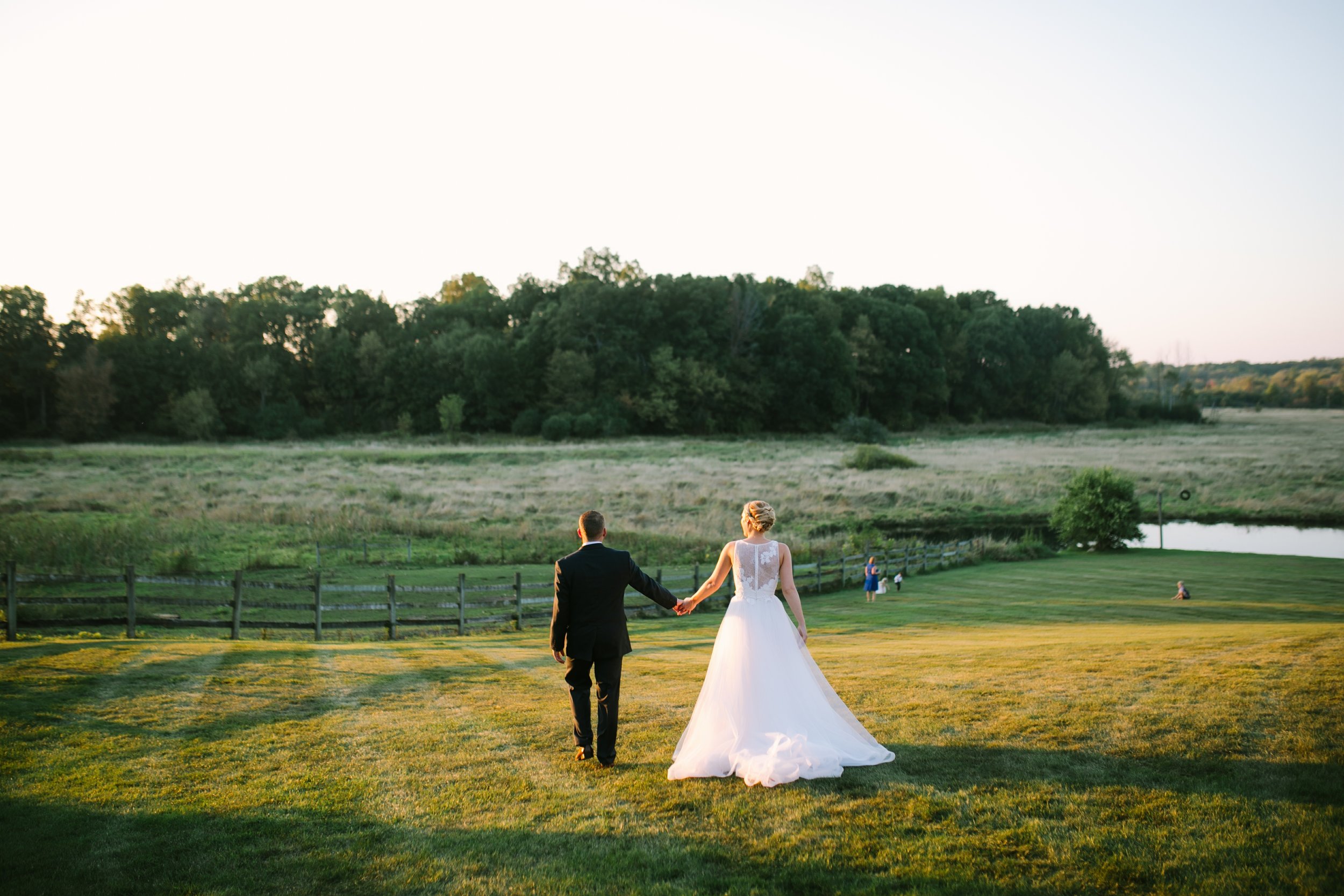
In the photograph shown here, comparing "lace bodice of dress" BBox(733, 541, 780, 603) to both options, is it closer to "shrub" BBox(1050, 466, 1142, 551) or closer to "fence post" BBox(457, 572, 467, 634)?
"fence post" BBox(457, 572, 467, 634)

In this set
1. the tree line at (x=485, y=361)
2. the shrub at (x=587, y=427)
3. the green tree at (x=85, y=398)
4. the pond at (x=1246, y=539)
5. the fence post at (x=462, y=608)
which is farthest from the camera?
the shrub at (x=587, y=427)

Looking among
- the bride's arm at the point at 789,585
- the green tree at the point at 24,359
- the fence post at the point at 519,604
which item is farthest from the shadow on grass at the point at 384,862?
the green tree at the point at 24,359

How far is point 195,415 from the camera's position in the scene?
75.4 metres

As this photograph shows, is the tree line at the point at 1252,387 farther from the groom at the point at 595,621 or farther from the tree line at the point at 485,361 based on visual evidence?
the groom at the point at 595,621

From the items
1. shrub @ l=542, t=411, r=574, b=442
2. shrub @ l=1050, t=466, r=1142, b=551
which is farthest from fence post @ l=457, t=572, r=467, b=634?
shrub @ l=542, t=411, r=574, b=442

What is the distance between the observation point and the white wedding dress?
606 cm

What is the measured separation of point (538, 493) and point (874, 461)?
26632 mm

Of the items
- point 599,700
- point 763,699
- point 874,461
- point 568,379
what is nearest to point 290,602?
point 599,700

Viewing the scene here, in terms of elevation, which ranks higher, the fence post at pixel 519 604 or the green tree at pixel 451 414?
the green tree at pixel 451 414

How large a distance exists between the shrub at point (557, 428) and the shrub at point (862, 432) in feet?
94.7

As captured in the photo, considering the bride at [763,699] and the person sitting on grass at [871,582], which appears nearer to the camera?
the bride at [763,699]

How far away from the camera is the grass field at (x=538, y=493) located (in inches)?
1038

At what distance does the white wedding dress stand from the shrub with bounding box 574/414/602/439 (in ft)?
245

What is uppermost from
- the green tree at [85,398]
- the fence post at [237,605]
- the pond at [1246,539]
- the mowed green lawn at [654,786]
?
the green tree at [85,398]
